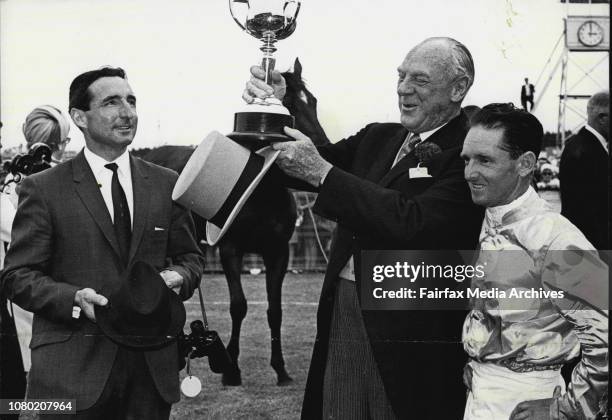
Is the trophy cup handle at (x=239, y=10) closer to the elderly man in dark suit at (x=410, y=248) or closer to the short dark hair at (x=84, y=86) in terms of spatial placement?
the elderly man in dark suit at (x=410, y=248)

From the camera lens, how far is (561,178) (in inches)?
155

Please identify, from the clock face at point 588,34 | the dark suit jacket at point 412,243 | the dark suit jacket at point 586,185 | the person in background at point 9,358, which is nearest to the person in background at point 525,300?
the dark suit jacket at point 412,243

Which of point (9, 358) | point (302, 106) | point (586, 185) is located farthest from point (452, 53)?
point (9, 358)

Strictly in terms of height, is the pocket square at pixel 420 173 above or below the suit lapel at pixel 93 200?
above

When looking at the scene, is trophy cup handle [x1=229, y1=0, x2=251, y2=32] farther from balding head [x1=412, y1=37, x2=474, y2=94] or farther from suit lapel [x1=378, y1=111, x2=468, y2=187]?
suit lapel [x1=378, y1=111, x2=468, y2=187]

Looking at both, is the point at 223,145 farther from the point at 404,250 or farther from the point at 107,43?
the point at 107,43

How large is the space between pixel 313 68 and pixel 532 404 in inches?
128

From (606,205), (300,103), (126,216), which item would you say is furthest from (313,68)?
(126,216)

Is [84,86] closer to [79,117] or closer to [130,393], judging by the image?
[79,117]

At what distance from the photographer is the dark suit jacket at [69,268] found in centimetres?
238

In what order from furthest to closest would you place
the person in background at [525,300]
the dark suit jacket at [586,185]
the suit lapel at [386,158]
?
the dark suit jacket at [586,185]
the suit lapel at [386,158]
the person in background at [525,300]

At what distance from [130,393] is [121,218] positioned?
0.57 m

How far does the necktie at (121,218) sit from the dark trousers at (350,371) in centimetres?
72

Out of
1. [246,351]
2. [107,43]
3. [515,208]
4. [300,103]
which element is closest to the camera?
[515,208]
